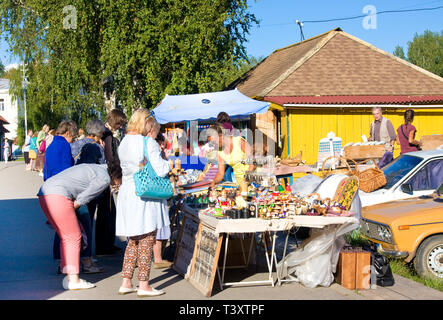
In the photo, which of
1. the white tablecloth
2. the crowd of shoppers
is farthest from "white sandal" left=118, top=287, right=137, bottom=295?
the white tablecloth

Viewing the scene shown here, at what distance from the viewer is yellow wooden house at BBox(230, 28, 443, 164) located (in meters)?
17.5

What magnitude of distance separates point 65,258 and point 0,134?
53885 mm

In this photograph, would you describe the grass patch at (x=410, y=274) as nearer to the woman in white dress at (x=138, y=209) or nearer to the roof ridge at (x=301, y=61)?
the woman in white dress at (x=138, y=209)

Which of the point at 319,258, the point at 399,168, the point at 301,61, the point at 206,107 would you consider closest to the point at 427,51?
the point at 301,61

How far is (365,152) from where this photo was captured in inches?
465

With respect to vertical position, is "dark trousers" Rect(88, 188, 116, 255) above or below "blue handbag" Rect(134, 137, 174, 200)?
below

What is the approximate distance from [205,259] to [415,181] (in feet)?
14.0

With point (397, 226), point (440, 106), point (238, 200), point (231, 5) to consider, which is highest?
point (231, 5)

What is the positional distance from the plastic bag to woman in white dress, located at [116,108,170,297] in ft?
5.21

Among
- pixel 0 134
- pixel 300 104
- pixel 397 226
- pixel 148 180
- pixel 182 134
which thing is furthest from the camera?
pixel 0 134

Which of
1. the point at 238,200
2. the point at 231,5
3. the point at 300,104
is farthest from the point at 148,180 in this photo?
the point at 231,5

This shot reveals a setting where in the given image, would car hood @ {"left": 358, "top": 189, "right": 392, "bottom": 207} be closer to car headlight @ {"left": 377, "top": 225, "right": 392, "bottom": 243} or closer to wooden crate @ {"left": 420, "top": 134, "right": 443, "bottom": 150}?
car headlight @ {"left": 377, "top": 225, "right": 392, "bottom": 243}

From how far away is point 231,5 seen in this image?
23.5 metres
